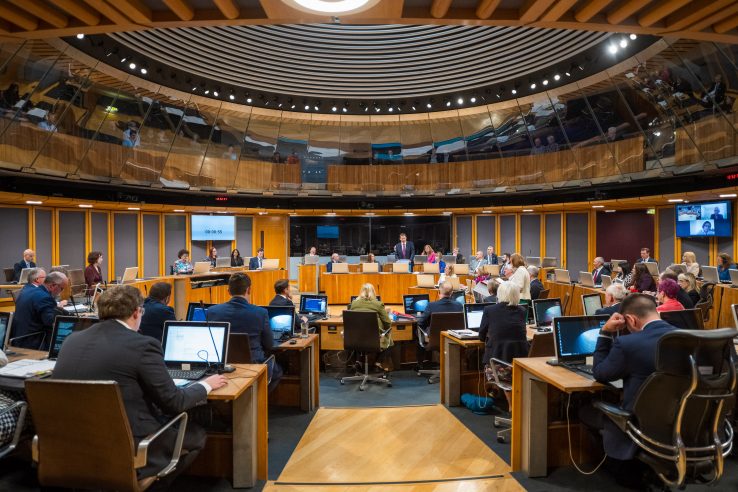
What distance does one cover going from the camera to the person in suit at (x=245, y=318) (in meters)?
4.27

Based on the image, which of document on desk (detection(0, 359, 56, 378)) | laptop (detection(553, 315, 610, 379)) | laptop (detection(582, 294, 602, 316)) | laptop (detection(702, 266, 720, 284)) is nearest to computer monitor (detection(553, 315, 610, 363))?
laptop (detection(553, 315, 610, 379))

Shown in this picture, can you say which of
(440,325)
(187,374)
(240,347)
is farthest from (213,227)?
(187,374)

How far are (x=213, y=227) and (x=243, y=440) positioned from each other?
42.6 ft

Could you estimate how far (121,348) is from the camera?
7.80 ft

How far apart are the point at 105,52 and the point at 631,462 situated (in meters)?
10.6

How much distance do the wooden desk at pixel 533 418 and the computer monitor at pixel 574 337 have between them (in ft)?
0.64

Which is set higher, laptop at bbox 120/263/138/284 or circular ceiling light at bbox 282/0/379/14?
circular ceiling light at bbox 282/0/379/14

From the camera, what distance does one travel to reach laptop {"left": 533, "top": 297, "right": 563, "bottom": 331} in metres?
5.79

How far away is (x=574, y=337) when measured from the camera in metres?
3.73

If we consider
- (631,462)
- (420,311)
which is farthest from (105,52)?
(631,462)

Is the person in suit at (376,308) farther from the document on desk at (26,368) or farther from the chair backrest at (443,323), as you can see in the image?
the document on desk at (26,368)

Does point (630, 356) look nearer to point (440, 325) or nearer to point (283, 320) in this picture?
point (440, 325)

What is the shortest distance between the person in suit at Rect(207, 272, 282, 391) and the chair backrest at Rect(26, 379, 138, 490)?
76.6 inches

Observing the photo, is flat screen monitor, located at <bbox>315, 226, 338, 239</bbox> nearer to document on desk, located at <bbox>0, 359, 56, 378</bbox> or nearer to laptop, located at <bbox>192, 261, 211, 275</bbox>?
laptop, located at <bbox>192, 261, 211, 275</bbox>
